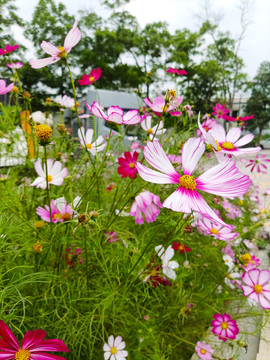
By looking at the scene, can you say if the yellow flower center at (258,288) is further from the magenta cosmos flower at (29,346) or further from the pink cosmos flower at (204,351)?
the magenta cosmos flower at (29,346)

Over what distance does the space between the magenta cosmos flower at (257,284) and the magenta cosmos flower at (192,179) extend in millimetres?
405

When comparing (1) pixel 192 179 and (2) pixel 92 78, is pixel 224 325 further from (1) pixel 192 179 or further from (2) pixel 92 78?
(2) pixel 92 78

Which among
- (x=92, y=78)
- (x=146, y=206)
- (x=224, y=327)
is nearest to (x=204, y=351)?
(x=224, y=327)

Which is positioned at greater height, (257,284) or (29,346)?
(29,346)

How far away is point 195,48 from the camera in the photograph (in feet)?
36.1

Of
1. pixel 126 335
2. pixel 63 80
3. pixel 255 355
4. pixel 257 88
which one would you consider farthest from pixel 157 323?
pixel 257 88

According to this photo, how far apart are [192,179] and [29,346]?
29 centimetres

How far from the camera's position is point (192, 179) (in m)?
0.34

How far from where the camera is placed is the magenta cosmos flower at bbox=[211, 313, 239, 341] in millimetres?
656

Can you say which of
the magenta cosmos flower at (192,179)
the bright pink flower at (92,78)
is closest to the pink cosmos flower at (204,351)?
the magenta cosmos flower at (192,179)

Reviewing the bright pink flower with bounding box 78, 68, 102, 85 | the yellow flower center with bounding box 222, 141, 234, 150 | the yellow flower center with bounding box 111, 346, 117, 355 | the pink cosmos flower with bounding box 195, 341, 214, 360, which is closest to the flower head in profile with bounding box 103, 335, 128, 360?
the yellow flower center with bounding box 111, 346, 117, 355

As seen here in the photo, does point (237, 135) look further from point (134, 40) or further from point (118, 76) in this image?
point (134, 40)

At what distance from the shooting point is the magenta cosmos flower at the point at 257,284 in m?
0.63

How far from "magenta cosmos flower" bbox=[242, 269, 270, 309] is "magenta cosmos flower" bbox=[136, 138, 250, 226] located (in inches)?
15.9
